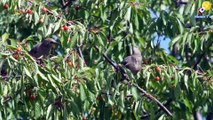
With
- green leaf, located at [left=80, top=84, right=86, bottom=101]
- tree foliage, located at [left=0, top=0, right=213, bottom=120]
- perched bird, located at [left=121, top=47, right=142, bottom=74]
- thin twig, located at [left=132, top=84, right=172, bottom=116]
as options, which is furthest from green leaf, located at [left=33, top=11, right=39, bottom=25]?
green leaf, located at [left=80, top=84, right=86, bottom=101]

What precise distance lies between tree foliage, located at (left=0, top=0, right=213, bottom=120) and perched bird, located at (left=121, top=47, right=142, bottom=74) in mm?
67

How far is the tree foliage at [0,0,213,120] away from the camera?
17.9 feet

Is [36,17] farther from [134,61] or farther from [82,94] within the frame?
[82,94]

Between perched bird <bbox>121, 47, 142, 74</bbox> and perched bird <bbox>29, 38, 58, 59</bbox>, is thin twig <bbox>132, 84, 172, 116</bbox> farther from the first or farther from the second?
perched bird <bbox>29, 38, 58, 59</bbox>

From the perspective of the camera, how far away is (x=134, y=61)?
6.70 m

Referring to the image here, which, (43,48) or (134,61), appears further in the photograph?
(43,48)

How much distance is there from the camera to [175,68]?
6273mm

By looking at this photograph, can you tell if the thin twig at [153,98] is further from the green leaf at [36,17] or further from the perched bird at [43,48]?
the perched bird at [43,48]

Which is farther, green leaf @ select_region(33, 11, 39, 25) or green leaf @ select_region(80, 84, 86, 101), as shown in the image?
A: green leaf @ select_region(33, 11, 39, 25)

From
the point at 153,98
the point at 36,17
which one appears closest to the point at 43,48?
the point at 36,17

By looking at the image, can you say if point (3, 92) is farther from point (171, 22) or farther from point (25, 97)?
point (171, 22)

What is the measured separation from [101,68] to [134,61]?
1.43 ft

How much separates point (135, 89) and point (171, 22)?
3.89ft

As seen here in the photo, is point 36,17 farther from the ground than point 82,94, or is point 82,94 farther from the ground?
point 36,17
